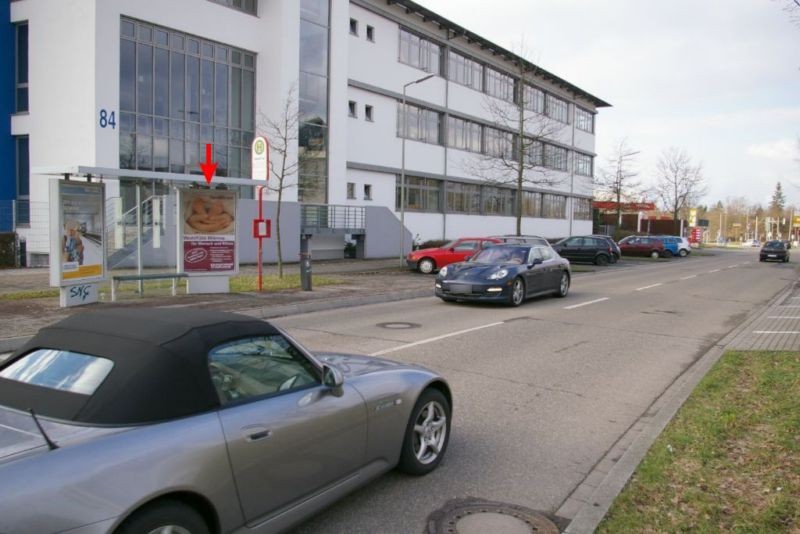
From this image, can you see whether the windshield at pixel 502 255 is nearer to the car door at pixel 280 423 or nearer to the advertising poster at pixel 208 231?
the advertising poster at pixel 208 231

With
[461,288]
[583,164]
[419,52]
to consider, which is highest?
[419,52]

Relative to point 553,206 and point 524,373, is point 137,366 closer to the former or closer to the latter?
point 524,373

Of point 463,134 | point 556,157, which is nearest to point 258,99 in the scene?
point 463,134

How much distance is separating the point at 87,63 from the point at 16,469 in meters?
23.1

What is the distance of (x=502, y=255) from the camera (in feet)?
50.4

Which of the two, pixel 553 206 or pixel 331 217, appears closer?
pixel 331 217

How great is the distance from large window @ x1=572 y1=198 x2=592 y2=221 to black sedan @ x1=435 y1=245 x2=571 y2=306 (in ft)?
153

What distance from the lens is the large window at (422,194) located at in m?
36.7

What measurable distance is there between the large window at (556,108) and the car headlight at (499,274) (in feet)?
136

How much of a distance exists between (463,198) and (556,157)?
1588cm

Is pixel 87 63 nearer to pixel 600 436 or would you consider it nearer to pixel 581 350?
pixel 581 350

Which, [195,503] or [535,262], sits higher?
[535,262]

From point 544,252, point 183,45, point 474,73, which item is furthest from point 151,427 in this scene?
point 474,73

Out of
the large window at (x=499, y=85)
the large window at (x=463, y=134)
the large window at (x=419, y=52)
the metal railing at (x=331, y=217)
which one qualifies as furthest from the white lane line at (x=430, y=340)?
the large window at (x=499, y=85)
